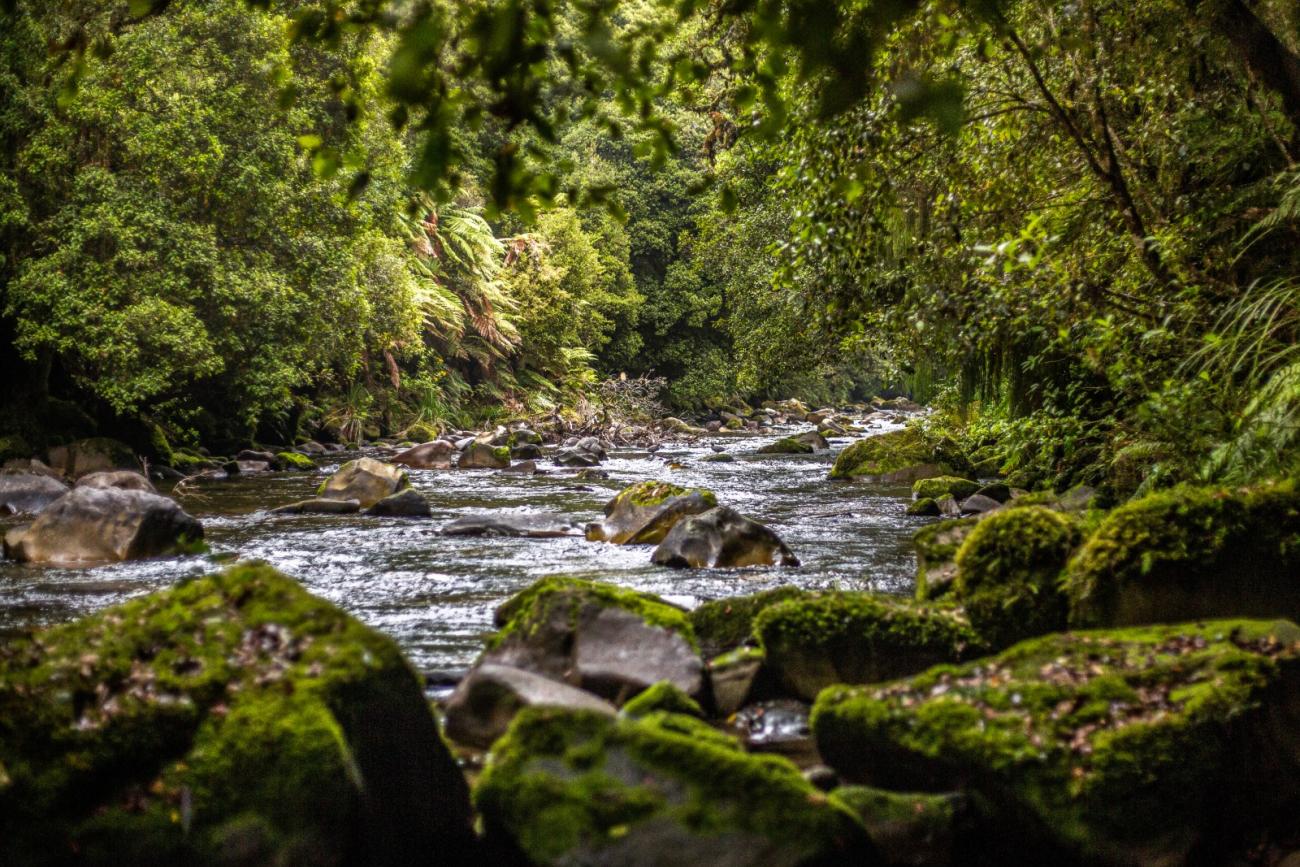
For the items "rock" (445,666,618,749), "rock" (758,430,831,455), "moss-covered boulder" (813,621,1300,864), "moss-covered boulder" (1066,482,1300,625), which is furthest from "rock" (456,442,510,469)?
"moss-covered boulder" (813,621,1300,864)

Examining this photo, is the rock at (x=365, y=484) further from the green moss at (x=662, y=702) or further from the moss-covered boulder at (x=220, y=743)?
the moss-covered boulder at (x=220, y=743)

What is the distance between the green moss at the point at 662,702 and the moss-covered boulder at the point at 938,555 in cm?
205

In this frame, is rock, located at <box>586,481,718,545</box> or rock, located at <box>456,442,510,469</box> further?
rock, located at <box>456,442,510,469</box>

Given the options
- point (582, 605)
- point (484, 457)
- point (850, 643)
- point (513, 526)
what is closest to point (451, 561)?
point (513, 526)

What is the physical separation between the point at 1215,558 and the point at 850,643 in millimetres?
1576

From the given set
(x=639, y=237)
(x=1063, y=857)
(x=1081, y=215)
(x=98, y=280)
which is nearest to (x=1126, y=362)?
(x=1081, y=215)

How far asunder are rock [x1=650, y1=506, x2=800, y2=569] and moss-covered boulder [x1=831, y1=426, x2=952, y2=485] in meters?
7.19

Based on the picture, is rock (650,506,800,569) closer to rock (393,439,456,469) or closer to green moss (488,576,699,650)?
green moss (488,576,699,650)

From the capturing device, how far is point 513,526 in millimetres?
9789

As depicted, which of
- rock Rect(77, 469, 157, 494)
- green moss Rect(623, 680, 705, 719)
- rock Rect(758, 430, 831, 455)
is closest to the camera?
green moss Rect(623, 680, 705, 719)

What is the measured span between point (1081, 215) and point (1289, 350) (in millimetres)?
2165

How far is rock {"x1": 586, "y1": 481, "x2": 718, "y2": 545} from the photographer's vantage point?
9055mm

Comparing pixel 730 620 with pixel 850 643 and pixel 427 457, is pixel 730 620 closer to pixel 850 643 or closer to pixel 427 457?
pixel 850 643

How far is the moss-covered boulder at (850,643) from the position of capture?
4246 millimetres
